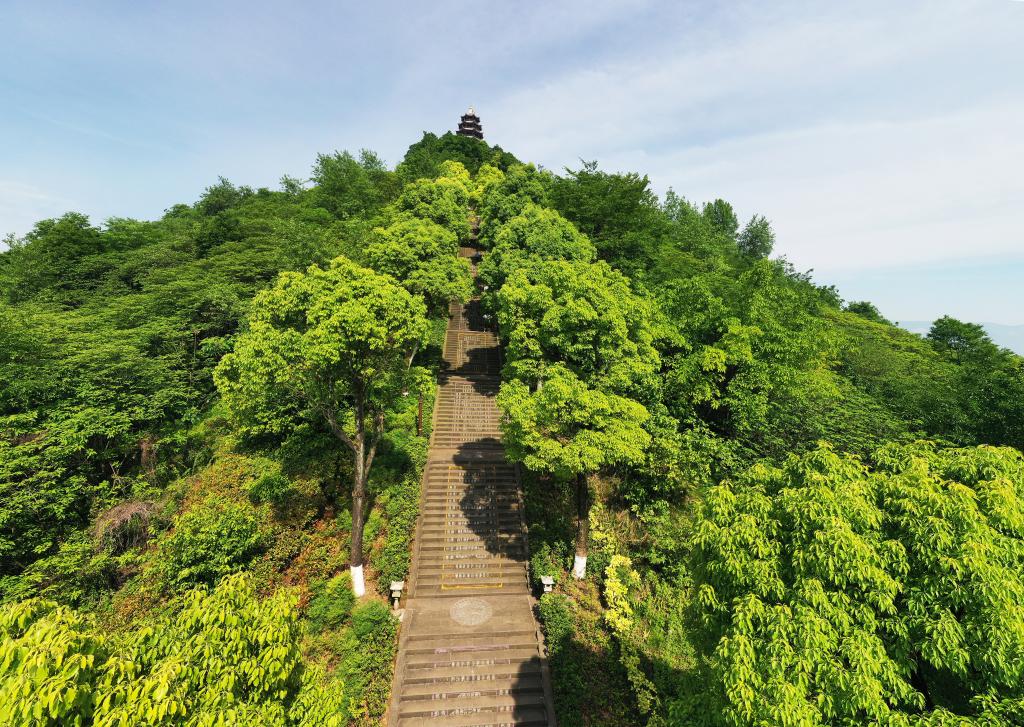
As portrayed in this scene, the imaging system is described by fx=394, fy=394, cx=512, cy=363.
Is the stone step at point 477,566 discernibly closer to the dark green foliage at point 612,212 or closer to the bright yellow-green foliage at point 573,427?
the bright yellow-green foliage at point 573,427

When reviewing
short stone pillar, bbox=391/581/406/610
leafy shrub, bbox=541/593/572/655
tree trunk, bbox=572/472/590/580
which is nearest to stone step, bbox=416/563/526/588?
short stone pillar, bbox=391/581/406/610

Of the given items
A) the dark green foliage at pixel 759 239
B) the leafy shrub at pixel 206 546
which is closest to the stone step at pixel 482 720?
the leafy shrub at pixel 206 546

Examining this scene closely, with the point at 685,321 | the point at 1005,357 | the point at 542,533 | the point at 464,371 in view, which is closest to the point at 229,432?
the point at 464,371

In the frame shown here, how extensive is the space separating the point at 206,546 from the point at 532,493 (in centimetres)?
1068

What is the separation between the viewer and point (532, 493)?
16.2 metres

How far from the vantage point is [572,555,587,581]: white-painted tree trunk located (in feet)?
43.3

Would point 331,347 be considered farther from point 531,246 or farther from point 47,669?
point 531,246

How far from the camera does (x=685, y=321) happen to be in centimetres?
1811

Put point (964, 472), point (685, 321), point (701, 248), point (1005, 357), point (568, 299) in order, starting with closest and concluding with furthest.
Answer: point (964, 472), point (568, 299), point (685, 321), point (1005, 357), point (701, 248)

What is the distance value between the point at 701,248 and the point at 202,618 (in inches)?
1748

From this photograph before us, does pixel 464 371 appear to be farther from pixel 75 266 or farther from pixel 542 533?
pixel 75 266

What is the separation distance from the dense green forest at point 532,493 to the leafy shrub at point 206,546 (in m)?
0.09

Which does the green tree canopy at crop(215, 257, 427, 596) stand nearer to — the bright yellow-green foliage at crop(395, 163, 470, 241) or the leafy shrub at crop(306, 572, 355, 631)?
the leafy shrub at crop(306, 572, 355, 631)

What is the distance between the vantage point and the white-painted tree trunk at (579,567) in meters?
13.2
